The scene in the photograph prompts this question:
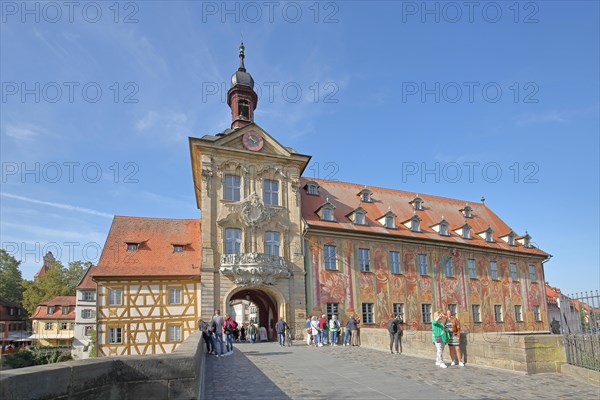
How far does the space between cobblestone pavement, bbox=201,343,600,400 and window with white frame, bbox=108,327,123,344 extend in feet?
40.2

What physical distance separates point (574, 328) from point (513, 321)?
26.0 meters

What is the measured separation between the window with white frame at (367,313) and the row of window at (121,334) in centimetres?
1101

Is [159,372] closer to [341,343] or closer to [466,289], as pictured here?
[341,343]

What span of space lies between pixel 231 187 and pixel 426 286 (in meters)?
14.7

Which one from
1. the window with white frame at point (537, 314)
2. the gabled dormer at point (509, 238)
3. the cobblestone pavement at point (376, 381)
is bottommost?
the window with white frame at point (537, 314)

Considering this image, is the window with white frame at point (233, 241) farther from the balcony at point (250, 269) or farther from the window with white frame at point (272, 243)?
the window with white frame at point (272, 243)

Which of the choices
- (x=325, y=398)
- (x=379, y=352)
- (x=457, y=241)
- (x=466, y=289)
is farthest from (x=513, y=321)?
(x=325, y=398)

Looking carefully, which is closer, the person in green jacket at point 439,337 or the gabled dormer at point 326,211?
the person in green jacket at point 439,337

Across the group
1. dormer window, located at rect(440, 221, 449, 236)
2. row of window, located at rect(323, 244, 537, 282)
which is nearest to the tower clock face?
row of window, located at rect(323, 244, 537, 282)

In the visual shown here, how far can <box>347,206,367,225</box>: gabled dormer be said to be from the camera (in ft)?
101

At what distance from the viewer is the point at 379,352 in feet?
58.2

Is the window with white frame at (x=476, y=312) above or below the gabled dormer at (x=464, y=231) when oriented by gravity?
below

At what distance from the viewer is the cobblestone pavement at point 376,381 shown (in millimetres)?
9031

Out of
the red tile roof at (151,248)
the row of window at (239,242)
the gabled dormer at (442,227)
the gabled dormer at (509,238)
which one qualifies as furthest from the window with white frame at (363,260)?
the gabled dormer at (509,238)
